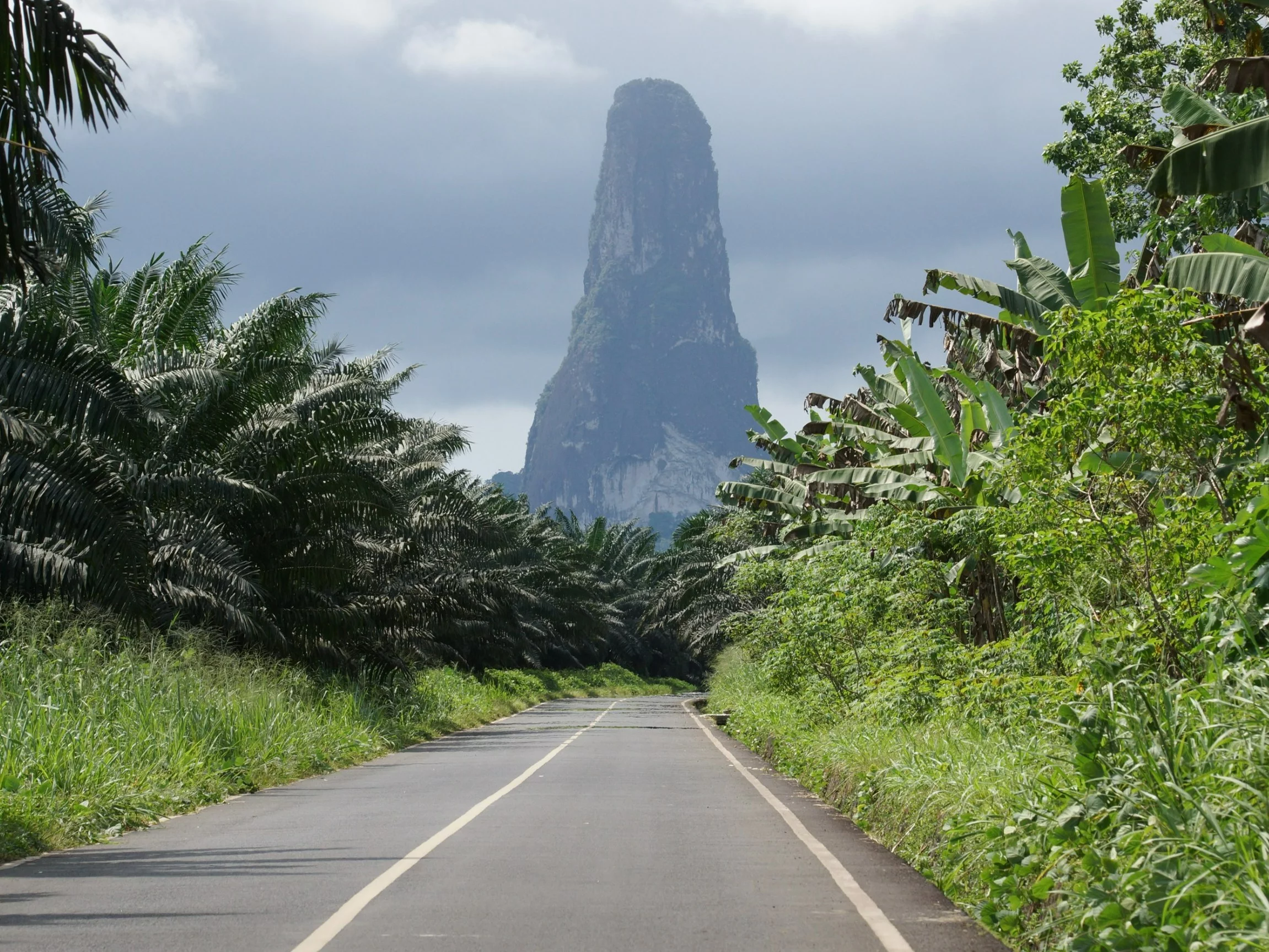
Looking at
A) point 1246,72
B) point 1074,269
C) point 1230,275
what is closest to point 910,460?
point 1074,269

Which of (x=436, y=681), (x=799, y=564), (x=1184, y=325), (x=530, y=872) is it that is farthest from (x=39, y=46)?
(x=436, y=681)

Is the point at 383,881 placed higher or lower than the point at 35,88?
lower

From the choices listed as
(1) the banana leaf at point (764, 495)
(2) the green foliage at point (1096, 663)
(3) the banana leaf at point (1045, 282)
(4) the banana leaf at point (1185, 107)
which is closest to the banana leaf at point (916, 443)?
(2) the green foliage at point (1096, 663)

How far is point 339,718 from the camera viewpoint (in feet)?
77.4

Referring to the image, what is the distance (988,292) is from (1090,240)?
3.19m

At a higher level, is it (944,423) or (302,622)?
(944,423)

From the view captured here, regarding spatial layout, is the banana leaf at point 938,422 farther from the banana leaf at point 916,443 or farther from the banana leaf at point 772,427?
the banana leaf at point 772,427

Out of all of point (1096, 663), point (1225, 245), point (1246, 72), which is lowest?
point (1096, 663)

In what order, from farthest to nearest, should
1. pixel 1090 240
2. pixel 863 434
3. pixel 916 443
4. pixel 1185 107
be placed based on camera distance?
pixel 863 434 < pixel 916 443 < pixel 1090 240 < pixel 1185 107

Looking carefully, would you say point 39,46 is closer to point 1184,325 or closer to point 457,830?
point 457,830

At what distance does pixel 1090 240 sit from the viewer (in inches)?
611

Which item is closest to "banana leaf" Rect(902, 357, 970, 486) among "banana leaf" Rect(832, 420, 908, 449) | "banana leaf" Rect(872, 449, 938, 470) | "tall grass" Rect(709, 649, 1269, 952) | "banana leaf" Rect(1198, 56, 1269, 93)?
"banana leaf" Rect(872, 449, 938, 470)

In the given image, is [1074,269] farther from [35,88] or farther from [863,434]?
[35,88]

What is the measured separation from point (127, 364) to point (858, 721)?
12885 mm
